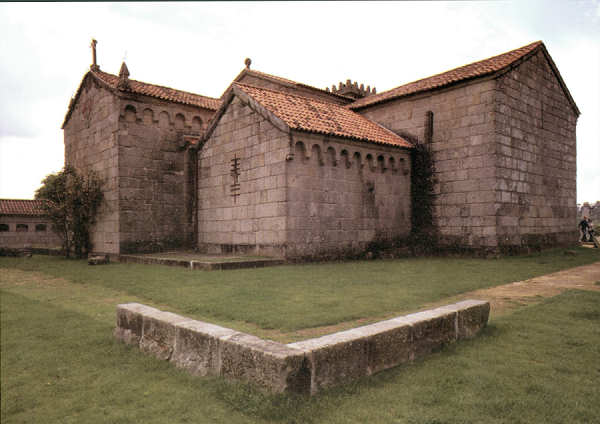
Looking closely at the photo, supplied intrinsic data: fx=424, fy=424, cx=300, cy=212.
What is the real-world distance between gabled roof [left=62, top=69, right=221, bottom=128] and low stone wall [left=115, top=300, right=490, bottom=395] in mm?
12955

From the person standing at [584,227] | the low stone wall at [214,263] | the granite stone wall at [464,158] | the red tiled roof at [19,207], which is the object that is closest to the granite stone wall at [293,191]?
the low stone wall at [214,263]

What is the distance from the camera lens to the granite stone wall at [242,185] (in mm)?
12363

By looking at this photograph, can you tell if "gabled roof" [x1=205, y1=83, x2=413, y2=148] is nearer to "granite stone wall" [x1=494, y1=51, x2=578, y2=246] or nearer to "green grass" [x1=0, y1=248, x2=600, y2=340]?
"granite stone wall" [x1=494, y1=51, x2=578, y2=246]

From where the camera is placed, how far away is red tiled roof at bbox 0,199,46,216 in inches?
1114

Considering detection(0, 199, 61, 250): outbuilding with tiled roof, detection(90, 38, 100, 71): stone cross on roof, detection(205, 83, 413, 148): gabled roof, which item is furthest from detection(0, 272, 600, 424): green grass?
detection(0, 199, 61, 250): outbuilding with tiled roof

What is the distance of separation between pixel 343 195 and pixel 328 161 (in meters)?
1.20

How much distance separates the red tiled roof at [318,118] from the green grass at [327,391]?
860 centimetres

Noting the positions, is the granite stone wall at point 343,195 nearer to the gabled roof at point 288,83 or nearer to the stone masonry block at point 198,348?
the gabled roof at point 288,83

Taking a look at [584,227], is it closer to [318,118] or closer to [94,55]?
[318,118]

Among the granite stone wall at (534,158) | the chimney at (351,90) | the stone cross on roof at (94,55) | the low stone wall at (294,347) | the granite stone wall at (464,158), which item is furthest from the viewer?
the chimney at (351,90)

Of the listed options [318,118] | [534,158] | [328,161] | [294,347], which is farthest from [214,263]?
[534,158]

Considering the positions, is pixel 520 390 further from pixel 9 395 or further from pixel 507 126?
pixel 507 126

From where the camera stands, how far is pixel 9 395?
3.35m

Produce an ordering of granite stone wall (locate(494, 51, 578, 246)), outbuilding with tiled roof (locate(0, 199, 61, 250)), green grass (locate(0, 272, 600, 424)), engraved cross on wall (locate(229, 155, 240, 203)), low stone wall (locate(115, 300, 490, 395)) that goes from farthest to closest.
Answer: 1. outbuilding with tiled roof (locate(0, 199, 61, 250))
2. engraved cross on wall (locate(229, 155, 240, 203))
3. granite stone wall (locate(494, 51, 578, 246))
4. low stone wall (locate(115, 300, 490, 395))
5. green grass (locate(0, 272, 600, 424))
